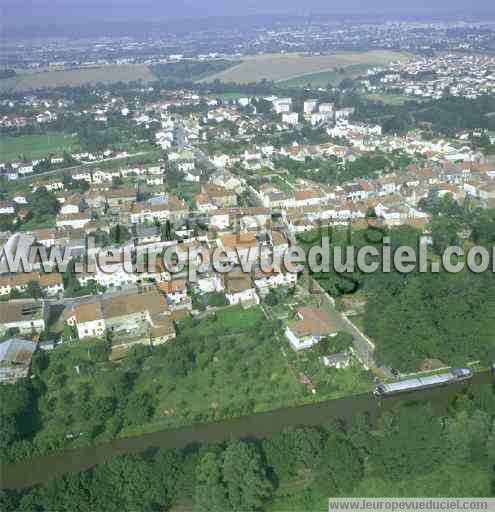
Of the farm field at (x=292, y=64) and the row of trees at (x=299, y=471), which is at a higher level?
the row of trees at (x=299, y=471)

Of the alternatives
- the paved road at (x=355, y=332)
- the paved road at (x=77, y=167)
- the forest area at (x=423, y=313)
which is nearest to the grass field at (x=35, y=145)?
the paved road at (x=77, y=167)

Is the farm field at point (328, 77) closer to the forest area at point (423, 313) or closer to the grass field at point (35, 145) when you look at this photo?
the grass field at point (35, 145)

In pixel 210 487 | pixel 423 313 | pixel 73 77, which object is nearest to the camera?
pixel 210 487

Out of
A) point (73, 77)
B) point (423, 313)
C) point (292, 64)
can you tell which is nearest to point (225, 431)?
point (423, 313)

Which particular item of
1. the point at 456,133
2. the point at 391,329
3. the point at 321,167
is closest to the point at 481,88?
the point at 456,133

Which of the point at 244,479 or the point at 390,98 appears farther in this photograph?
the point at 390,98

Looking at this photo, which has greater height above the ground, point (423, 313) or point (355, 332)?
point (423, 313)

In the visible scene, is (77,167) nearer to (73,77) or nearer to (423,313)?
(423,313)
